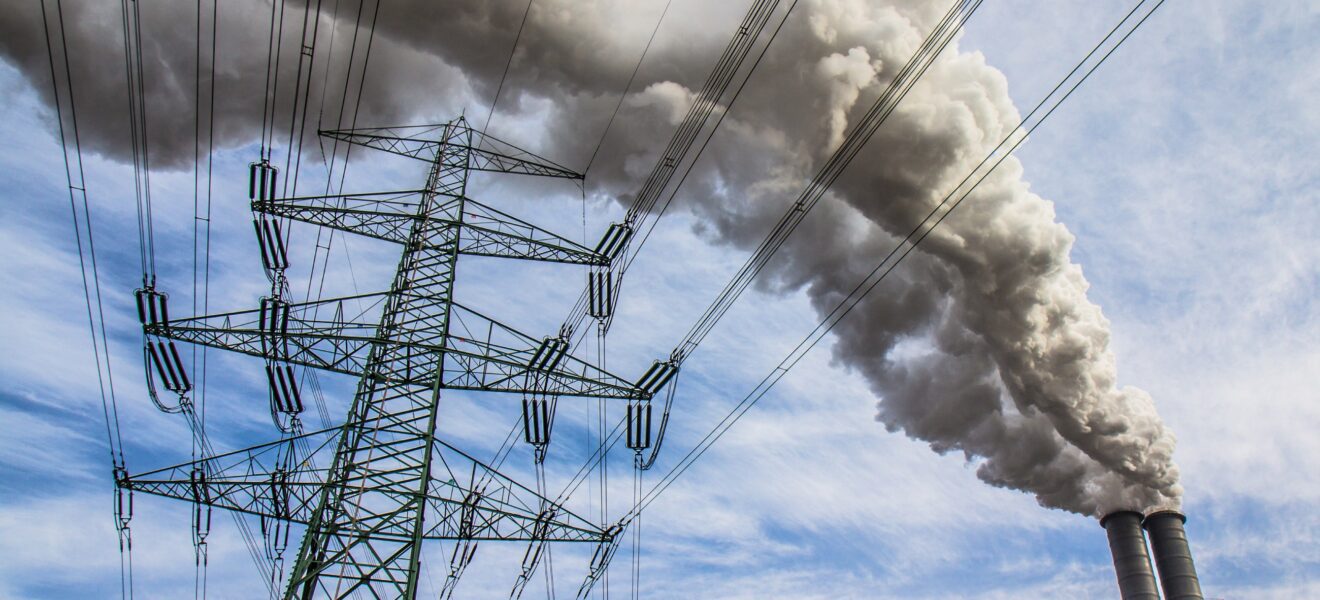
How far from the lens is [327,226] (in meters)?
20.5

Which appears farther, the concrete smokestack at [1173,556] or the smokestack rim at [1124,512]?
the smokestack rim at [1124,512]

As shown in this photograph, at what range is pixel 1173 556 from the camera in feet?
100

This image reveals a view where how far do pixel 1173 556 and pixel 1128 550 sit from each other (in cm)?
144

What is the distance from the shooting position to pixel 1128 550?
31.5 metres

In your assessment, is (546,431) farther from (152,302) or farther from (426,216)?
(152,302)

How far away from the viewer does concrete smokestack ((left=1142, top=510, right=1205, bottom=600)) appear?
98.0 ft

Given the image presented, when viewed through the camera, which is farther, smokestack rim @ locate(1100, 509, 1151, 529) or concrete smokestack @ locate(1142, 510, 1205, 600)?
smokestack rim @ locate(1100, 509, 1151, 529)

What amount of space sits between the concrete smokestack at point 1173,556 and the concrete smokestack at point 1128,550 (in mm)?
391

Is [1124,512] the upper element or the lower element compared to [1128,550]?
upper

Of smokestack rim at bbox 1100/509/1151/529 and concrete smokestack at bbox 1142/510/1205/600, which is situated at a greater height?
smokestack rim at bbox 1100/509/1151/529

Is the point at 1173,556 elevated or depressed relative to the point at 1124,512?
depressed

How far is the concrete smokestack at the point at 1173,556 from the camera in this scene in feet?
98.0

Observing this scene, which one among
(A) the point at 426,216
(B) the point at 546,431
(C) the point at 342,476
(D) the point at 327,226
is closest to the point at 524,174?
(A) the point at 426,216

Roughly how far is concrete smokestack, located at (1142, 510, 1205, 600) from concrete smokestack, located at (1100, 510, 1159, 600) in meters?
0.39
